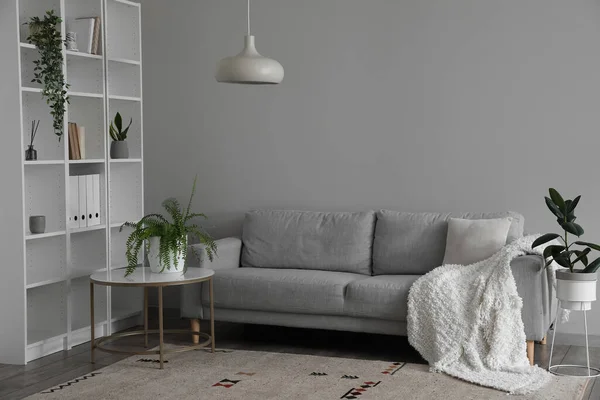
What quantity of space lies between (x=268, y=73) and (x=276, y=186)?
1.75 meters

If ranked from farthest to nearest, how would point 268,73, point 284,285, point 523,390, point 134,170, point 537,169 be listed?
point 134,170
point 537,169
point 284,285
point 268,73
point 523,390

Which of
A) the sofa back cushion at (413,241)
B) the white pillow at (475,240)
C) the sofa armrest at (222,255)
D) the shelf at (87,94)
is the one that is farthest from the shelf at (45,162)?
the white pillow at (475,240)

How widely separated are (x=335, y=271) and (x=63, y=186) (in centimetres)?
180

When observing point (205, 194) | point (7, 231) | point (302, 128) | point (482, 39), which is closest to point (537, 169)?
point (482, 39)

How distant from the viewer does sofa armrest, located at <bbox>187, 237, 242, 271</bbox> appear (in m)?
5.39

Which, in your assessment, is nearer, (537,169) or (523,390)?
(523,390)

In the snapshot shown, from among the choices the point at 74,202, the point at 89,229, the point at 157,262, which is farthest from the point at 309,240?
the point at 74,202

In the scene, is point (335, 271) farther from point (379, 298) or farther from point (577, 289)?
point (577, 289)

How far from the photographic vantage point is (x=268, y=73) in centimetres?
457

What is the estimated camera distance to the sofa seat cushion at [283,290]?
5.04 meters

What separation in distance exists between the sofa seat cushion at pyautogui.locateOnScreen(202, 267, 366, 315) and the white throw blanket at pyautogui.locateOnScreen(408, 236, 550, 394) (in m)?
0.49

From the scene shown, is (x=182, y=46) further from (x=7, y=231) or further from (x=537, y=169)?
(x=537, y=169)

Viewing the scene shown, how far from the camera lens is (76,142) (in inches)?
209

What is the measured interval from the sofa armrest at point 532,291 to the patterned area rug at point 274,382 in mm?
292
